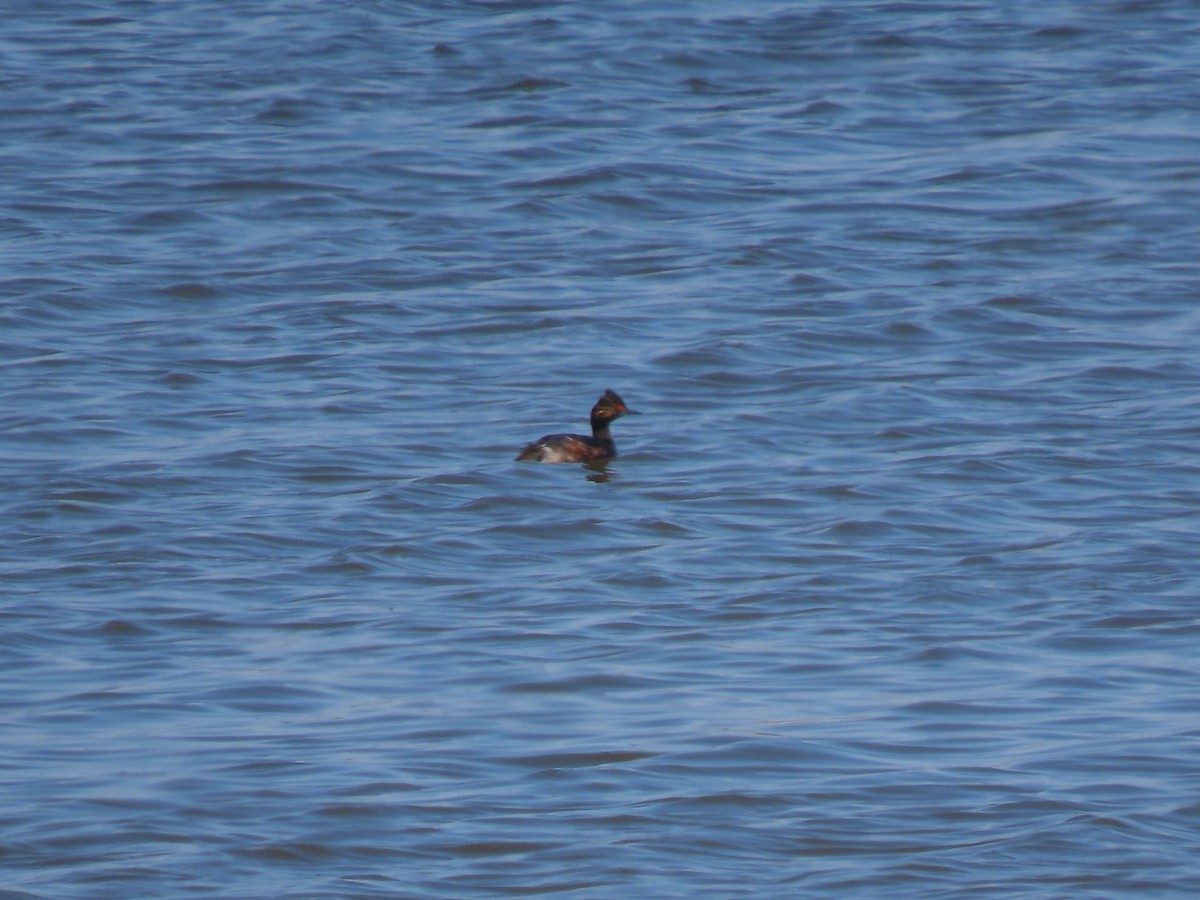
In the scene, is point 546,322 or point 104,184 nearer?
point 546,322

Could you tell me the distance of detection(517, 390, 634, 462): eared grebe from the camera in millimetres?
11516

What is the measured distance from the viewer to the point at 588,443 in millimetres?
11711

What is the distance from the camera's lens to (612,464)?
11766 millimetres

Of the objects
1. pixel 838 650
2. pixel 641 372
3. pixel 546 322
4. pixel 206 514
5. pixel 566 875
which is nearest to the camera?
pixel 566 875

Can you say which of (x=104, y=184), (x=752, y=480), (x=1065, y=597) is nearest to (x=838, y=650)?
(x=1065, y=597)

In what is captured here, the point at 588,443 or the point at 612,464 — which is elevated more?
the point at 588,443

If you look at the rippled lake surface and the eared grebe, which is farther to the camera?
the eared grebe

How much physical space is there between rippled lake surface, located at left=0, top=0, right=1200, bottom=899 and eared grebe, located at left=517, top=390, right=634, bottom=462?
0.41 feet

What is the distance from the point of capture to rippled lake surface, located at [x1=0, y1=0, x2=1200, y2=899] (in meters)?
6.46

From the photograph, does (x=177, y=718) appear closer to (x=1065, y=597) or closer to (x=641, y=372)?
(x=1065, y=597)

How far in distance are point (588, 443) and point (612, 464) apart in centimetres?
17

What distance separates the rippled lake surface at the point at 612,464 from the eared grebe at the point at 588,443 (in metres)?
0.13

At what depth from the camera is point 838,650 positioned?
320 inches

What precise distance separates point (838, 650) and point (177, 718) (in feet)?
7.61
